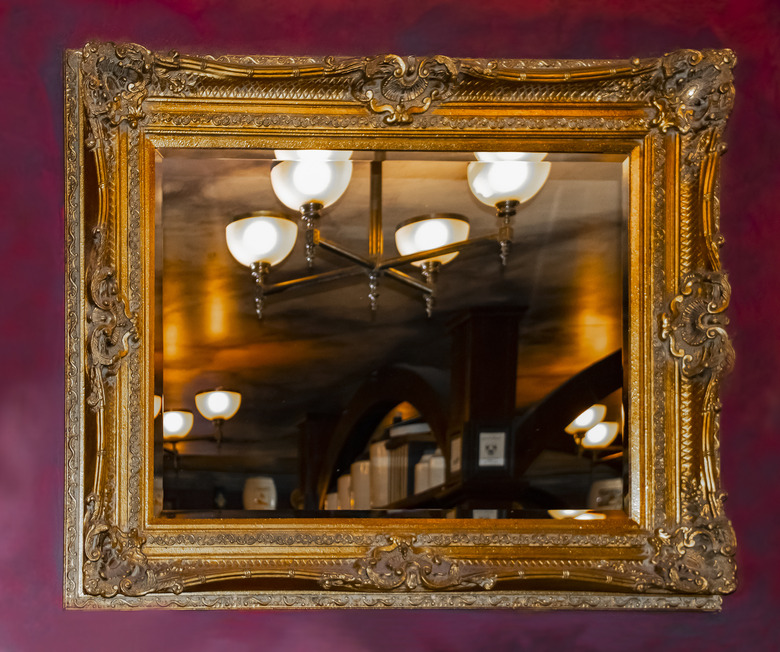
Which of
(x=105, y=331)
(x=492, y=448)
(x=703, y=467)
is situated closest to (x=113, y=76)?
(x=105, y=331)

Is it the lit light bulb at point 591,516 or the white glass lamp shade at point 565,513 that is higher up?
the white glass lamp shade at point 565,513

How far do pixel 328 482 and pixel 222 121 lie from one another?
888 millimetres

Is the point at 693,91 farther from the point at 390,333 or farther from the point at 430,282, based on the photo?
the point at 390,333

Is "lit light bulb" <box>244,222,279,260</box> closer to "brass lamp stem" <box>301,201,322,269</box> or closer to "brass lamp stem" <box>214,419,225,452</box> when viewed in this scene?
"brass lamp stem" <box>301,201,322,269</box>

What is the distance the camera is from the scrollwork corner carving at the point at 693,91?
6.57 feet

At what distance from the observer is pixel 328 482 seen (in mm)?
1938

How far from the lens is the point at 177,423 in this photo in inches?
76.8

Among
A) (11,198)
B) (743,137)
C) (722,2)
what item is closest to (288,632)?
(11,198)

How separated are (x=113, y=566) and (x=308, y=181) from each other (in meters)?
1.00

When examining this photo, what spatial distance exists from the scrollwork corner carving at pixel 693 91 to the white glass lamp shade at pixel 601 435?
0.73m

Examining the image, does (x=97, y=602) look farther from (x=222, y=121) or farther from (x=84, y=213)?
(x=222, y=121)

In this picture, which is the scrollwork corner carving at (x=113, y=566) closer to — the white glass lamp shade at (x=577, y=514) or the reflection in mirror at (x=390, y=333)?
the reflection in mirror at (x=390, y=333)

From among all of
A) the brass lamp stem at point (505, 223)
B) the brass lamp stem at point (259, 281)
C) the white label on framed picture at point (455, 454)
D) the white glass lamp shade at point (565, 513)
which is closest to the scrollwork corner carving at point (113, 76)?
the brass lamp stem at point (259, 281)

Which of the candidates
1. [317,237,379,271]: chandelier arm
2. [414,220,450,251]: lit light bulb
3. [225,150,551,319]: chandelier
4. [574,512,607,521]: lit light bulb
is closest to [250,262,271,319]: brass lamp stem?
[225,150,551,319]: chandelier
